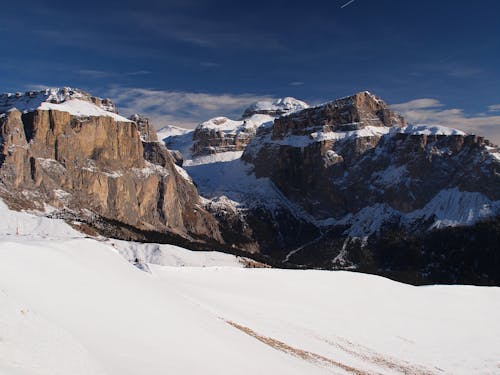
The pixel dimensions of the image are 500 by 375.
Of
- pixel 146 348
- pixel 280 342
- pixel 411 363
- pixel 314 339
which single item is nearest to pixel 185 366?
pixel 146 348

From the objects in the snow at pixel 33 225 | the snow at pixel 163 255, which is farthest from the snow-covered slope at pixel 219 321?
the snow at pixel 33 225

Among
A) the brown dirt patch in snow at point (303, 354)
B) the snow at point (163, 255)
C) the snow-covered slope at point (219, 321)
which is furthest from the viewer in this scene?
the snow at point (163, 255)

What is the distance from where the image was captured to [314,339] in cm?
3391

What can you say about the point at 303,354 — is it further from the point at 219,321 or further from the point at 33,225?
the point at 33,225

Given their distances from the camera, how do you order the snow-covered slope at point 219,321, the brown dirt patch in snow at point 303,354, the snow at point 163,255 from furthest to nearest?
1. the snow at point 163,255
2. the brown dirt patch in snow at point 303,354
3. the snow-covered slope at point 219,321

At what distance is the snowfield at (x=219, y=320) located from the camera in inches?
531

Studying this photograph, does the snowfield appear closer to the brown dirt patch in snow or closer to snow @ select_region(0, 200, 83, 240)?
the brown dirt patch in snow

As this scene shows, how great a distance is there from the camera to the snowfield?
13492mm

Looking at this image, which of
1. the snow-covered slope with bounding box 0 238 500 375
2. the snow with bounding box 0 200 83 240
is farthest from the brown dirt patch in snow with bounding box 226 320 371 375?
the snow with bounding box 0 200 83 240

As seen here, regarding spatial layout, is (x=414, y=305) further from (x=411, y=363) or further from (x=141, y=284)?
(x=141, y=284)

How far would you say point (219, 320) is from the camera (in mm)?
24031

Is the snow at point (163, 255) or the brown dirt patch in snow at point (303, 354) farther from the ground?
the brown dirt patch in snow at point (303, 354)

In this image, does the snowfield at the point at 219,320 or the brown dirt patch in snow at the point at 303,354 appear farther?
the brown dirt patch in snow at the point at 303,354

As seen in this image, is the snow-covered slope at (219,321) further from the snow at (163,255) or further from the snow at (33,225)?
the snow at (33,225)
